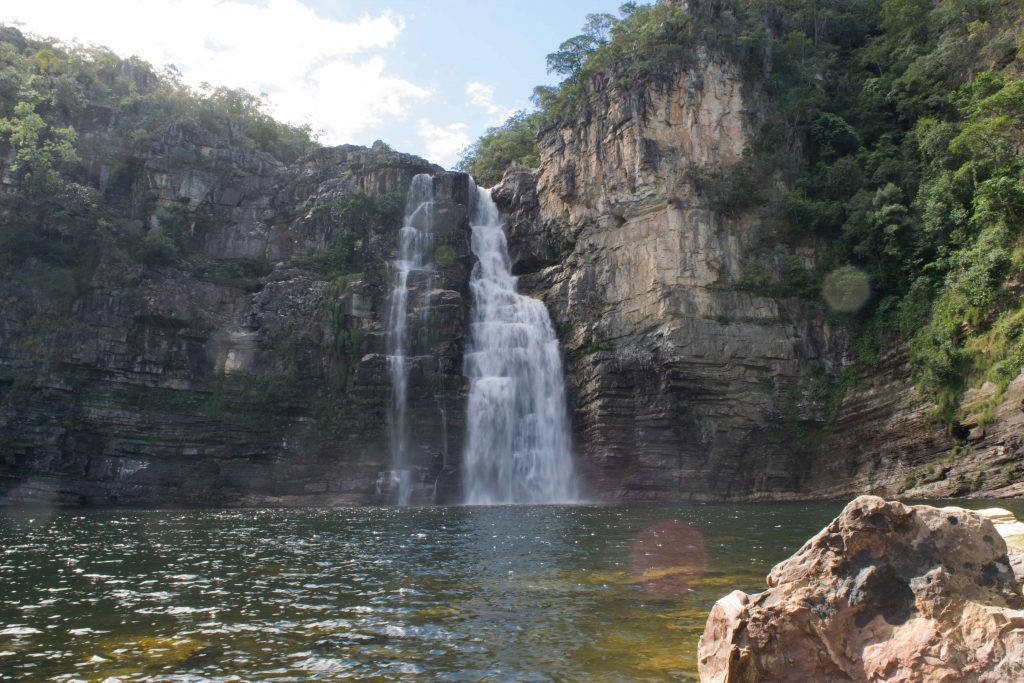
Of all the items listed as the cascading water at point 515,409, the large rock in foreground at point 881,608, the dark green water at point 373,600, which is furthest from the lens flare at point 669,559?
the cascading water at point 515,409

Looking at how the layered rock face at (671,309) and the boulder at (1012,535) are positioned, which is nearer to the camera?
the boulder at (1012,535)

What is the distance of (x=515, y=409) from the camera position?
3366 centimetres

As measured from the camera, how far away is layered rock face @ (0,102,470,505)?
31453 millimetres

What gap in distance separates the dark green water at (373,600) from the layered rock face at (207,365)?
44.8ft

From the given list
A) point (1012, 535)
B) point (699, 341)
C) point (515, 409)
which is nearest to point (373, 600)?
point (1012, 535)

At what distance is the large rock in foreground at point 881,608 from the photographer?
4.09 meters

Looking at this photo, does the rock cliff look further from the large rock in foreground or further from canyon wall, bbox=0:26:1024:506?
the large rock in foreground

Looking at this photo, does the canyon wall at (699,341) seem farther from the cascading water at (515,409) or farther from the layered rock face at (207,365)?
the layered rock face at (207,365)

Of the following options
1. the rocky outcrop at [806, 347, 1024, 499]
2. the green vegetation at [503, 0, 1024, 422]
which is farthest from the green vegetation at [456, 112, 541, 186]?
the rocky outcrop at [806, 347, 1024, 499]

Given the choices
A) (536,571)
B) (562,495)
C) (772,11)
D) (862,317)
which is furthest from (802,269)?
(536,571)

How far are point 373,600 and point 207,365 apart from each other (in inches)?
1098

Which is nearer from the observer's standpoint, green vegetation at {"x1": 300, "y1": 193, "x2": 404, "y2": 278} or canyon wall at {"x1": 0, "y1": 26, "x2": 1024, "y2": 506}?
canyon wall at {"x1": 0, "y1": 26, "x2": 1024, "y2": 506}

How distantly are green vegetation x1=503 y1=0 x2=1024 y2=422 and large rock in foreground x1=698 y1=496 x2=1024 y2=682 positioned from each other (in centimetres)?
2267

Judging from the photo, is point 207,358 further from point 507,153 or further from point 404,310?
point 507,153
